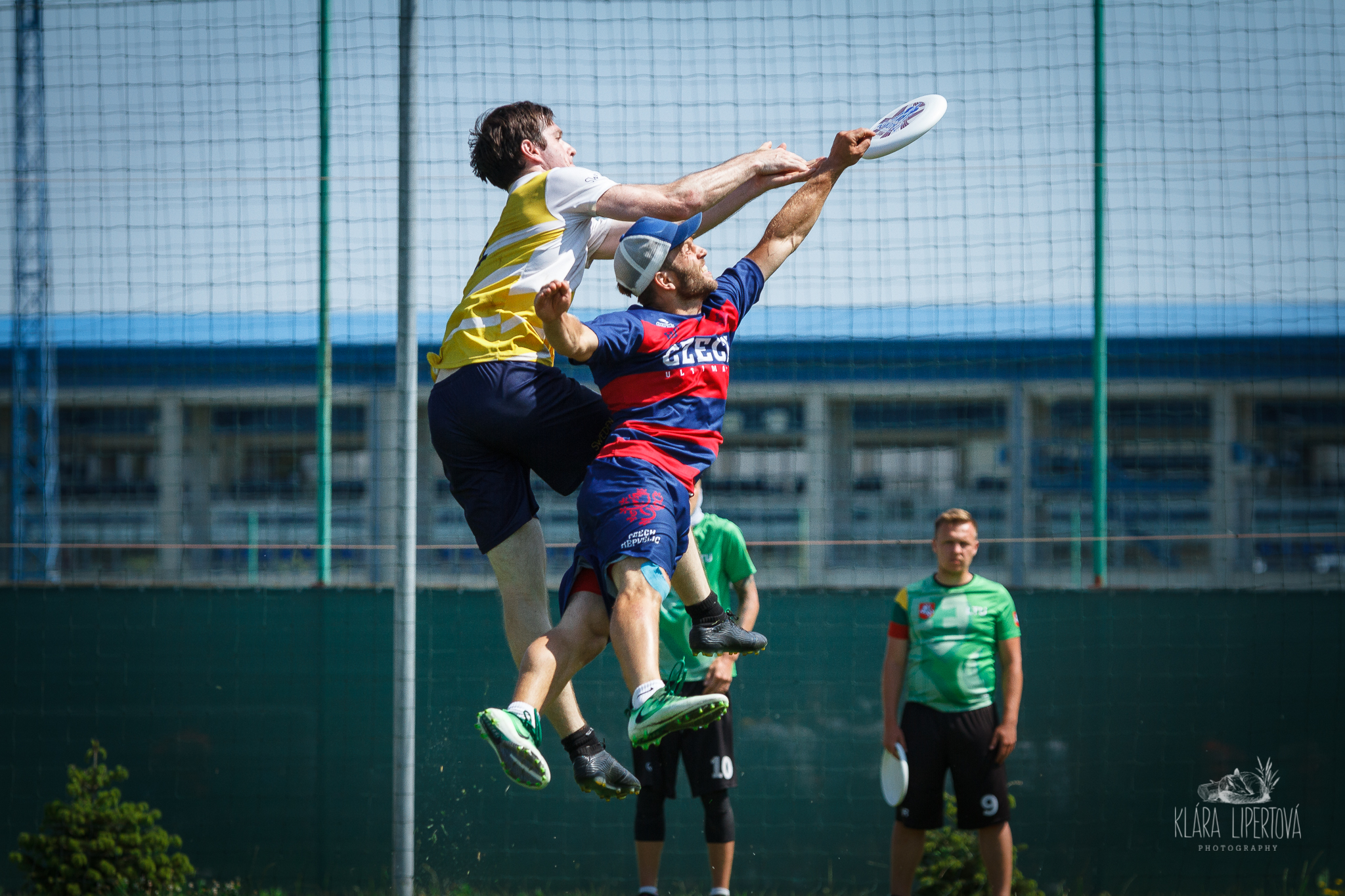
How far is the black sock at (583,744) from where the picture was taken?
3.05 metres

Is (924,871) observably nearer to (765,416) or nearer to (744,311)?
(765,416)

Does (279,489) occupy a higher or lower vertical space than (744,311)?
lower

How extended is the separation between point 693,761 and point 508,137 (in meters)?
2.94

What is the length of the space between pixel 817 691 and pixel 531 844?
1589 mm

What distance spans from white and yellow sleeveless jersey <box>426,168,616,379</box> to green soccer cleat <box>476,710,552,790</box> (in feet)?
3.11

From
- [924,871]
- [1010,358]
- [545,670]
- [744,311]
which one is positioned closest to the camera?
[545,670]

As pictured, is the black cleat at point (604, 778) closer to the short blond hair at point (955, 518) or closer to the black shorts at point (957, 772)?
the black shorts at point (957, 772)

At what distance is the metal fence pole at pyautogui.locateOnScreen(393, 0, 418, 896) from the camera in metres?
4.85

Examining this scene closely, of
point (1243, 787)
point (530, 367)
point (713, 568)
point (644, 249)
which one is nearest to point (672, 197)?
point (644, 249)

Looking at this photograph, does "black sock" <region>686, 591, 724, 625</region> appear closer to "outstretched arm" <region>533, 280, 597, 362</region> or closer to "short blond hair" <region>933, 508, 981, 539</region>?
"outstretched arm" <region>533, 280, 597, 362</region>

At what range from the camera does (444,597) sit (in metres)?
5.64

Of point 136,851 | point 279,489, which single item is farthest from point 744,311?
point 279,489

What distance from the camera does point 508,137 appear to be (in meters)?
3.18

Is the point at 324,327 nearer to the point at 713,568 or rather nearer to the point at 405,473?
the point at 405,473
